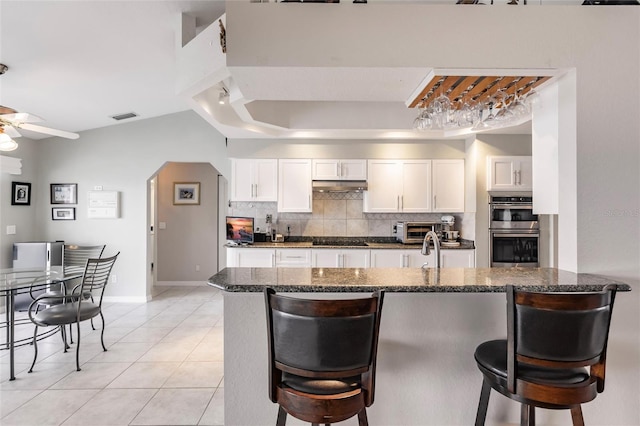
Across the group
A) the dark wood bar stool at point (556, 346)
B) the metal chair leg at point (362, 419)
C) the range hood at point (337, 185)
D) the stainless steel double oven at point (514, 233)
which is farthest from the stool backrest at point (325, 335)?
the stainless steel double oven at point (514, 233)

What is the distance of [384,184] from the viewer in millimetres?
4754

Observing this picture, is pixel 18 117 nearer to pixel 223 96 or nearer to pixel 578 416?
pixel 223 96

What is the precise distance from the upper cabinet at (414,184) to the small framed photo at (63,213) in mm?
4446

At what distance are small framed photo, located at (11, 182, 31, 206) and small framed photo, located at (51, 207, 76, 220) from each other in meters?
0.34

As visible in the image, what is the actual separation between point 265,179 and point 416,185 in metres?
2.14

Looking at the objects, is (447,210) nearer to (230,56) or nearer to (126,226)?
(230,56)

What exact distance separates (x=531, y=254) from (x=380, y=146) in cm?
241

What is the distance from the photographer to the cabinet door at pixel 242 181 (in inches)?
188

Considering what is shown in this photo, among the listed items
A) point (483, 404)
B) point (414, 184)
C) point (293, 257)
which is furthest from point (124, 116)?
point (483, 404)

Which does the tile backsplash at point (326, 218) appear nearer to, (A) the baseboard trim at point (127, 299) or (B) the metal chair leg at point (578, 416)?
(A) the baseboard trim at point (127, 299)

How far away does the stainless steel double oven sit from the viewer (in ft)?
14.1

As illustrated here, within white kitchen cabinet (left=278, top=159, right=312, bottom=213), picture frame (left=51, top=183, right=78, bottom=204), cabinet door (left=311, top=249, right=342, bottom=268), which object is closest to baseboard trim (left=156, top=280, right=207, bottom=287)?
picture frame (left=51, top=183, right=78, bottom=204)

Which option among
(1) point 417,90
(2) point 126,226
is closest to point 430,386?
(1) point 417,90

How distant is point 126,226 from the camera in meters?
5.09
